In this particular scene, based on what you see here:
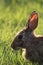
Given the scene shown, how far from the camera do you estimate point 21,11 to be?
1512cm

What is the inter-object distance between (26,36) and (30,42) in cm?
23

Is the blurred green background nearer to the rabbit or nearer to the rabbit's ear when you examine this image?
the rabbit

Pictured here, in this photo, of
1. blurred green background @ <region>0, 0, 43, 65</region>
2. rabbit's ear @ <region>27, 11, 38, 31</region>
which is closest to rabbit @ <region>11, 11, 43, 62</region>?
rabbit's ear @ <region>27, 11, 38, 31</region>

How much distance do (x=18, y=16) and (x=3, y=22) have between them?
846 mm

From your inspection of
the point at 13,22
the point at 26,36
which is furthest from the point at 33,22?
the point at 13,22

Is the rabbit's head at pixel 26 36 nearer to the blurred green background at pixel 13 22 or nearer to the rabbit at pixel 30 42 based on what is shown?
the rabbit at pixel 30 42

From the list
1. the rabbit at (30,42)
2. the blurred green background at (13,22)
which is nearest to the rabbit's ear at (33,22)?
the rabbit at (30,42)

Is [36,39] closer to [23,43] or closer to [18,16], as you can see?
[23,43]

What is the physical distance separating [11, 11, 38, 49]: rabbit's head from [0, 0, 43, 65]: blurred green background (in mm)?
184

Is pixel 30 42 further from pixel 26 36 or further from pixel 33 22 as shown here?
pixel 33 22

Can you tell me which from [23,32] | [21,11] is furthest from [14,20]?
[23,32]

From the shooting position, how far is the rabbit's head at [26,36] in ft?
33.0

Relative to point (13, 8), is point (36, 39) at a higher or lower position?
lower

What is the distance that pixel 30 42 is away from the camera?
10.1 meters
